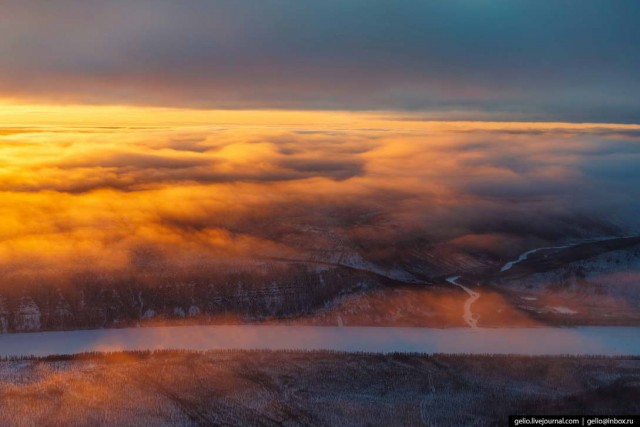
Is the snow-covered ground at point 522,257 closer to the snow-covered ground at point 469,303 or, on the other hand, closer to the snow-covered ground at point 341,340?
the snow-covered ground at point 469,303

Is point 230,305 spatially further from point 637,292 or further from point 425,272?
point 637,292

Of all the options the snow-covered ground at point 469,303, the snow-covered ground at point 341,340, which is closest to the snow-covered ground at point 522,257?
the snow-covered ground at point 469,303

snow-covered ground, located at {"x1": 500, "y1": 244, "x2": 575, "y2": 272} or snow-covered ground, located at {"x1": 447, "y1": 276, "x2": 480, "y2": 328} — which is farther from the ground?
snow-covered ground, located at {"x1": 500, "y1": 244, "x2": 575, "y2": 272}

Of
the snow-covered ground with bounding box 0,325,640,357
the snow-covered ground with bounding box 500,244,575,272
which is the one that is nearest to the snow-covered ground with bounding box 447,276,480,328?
the snow-covered ground with bounding box 0,325,640,357

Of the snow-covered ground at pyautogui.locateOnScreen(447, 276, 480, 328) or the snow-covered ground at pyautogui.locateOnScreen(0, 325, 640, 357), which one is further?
the snow-covered ground at pyautogui.locateOnScreen(447, 276, 480, 328)

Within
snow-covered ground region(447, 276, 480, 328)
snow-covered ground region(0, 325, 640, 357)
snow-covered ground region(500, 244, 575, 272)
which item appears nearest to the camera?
snow-covered ground region(0, 325, 640, 357)

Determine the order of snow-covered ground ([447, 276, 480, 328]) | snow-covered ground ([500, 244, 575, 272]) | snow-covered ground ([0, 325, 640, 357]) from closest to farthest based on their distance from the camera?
snow-covered ground ([0, 325, 640, 357]) < snow-covered ground ([447, 276, 480, 328]) < snow-covered ground ([500, 244, 575, 272])

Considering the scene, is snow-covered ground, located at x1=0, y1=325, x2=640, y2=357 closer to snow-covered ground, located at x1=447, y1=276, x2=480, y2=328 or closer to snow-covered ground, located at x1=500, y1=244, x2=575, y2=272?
snow-covered ground, located at x1=447, y1=276, x2=480, y2=328

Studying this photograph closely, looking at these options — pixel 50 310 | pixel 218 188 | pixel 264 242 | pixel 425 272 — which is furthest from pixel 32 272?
pixel 218 188
